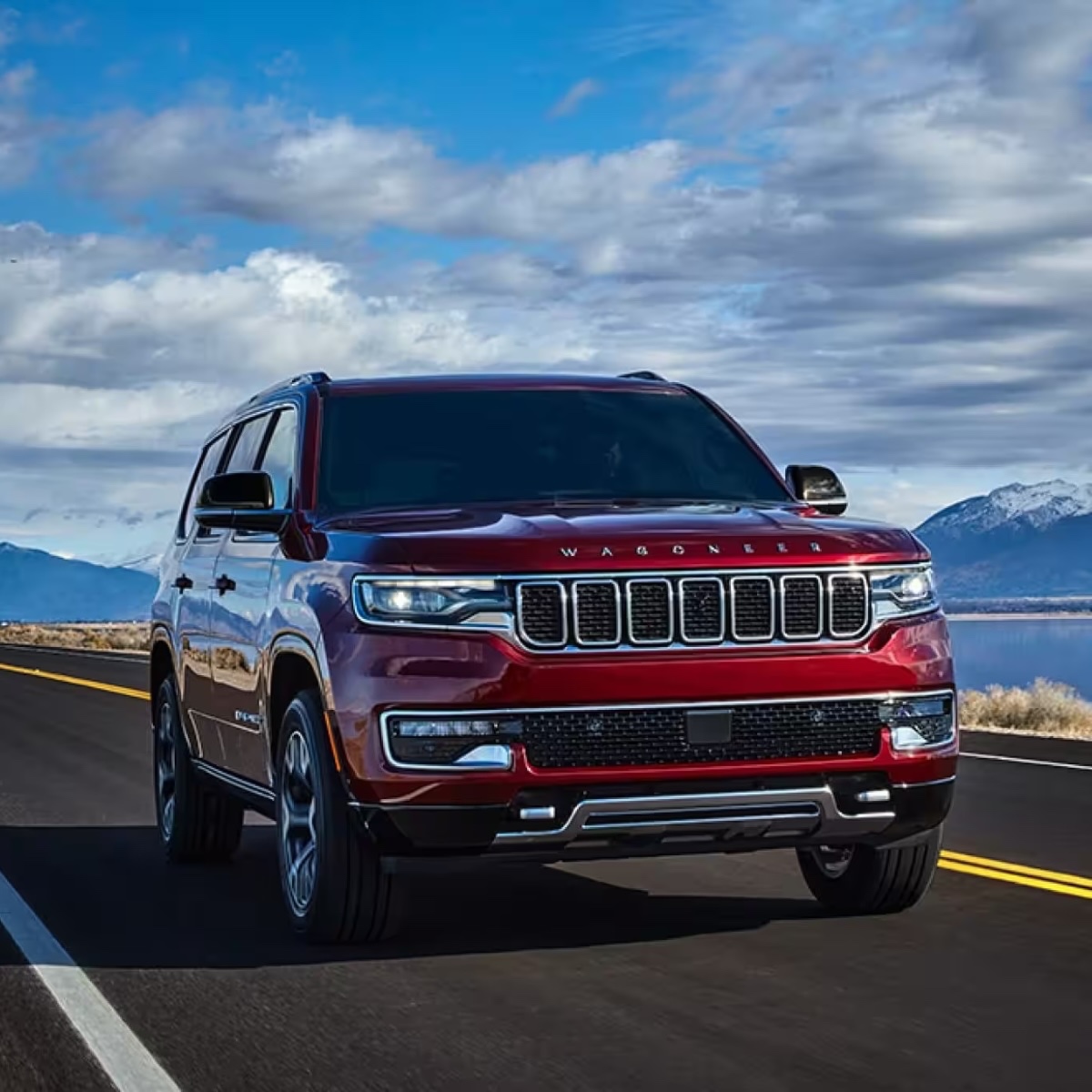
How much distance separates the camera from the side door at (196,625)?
9.52 meters

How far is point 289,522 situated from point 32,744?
10189mm

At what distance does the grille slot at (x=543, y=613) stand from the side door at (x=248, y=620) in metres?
1.57

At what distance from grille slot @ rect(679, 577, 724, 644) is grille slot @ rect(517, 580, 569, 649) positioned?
1.34 feet

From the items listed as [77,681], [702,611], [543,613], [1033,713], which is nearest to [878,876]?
[702,611]

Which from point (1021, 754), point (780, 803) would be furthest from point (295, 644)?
point (1021, 754)

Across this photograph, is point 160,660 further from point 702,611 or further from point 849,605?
point 849,605

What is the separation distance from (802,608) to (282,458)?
9.17ft

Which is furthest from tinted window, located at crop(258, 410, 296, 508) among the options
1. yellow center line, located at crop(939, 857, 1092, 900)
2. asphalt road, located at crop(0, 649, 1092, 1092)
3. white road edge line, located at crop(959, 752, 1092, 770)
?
white road edge line, located at crop(959, 752, 1092, 770)

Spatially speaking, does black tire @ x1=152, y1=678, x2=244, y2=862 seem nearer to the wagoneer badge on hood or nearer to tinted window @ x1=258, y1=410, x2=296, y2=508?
tinted window @ x1=258, y1=410, x2=296, y2=508

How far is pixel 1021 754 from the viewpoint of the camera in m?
16.2

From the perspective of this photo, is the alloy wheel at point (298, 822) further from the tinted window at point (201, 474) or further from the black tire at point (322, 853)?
the tinted window at point (201, 474)

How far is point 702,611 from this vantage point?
7.05m

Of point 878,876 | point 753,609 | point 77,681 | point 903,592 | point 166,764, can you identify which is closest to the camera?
point 753,609

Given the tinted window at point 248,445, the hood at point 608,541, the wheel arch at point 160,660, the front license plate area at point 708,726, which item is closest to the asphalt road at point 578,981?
the front license plate area at point 708,726
